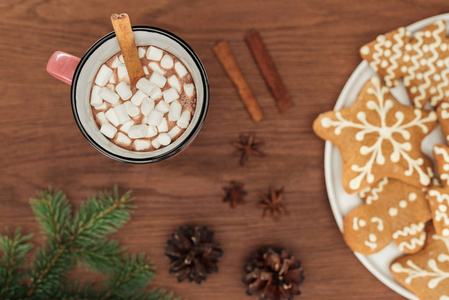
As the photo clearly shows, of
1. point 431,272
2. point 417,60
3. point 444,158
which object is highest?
point 417,60

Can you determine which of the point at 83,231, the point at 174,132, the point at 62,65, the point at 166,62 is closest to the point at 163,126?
the point at 174,132

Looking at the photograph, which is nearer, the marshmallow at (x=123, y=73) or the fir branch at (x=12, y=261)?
the marshmallow at (x=123, y=73)

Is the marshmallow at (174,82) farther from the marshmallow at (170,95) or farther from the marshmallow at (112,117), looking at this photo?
the marshmallow at (112,117)

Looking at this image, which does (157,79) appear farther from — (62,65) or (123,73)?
(62,65)

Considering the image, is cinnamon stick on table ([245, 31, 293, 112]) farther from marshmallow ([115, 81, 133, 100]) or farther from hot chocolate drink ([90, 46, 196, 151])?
marshmallow ([115, 81, 133, 100])

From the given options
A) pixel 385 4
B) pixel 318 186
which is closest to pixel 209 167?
pixel 318 186

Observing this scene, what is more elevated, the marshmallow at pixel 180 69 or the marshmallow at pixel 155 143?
the marshmallow at pixel 180 69

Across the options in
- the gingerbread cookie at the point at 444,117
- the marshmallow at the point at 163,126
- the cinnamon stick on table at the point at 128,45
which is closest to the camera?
the cinnamon stick on table at the point at 128,45

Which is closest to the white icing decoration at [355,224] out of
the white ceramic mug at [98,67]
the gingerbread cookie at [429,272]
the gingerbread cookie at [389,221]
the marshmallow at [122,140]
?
the gingerbread cookie at [389,221]
